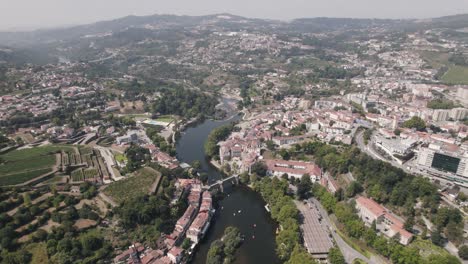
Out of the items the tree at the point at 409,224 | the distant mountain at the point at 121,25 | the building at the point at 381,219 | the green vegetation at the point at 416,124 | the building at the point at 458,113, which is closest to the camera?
the building at the point at 381,219

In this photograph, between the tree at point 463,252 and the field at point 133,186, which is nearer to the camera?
the tree at point 463,252

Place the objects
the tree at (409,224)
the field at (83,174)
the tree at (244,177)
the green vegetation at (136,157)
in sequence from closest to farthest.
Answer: the tree at (409,224)
the field at (83,174)
the tree at (244,177)
the green vegetation at (136,157)

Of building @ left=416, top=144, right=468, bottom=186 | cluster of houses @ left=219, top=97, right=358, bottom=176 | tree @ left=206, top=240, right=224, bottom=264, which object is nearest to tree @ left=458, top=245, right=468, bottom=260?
building @ left=416, top=144, right=468, bottom=186

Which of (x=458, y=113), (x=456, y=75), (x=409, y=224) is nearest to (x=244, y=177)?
(x=409, y=224)

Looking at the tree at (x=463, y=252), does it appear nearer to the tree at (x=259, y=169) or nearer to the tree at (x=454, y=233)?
the tree at (x=454, y=233)

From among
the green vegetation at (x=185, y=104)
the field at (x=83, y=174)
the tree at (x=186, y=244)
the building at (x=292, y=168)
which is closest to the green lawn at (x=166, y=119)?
the green vegetation at (x=185, y=104)

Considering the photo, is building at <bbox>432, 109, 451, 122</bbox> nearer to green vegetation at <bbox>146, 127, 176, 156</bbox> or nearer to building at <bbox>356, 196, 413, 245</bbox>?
building at <bbox>356, 196, 413, 245</bbox>

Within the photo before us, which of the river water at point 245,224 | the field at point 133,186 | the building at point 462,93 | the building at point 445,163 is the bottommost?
the river water at point 245,224
